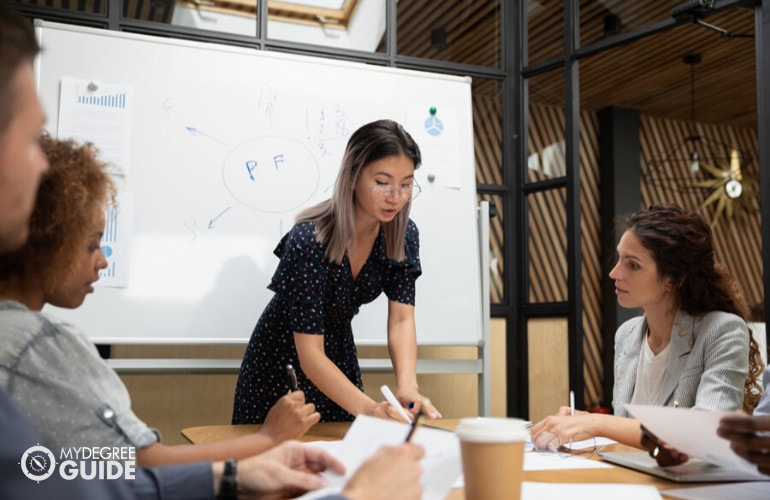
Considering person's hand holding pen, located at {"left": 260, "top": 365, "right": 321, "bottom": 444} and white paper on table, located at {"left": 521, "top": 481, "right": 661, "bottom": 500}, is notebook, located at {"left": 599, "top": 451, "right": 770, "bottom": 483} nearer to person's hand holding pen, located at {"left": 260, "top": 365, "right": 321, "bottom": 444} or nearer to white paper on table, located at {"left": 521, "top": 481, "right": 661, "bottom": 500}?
white paper on table, located at {"left": 521, "top": 481, "right": 661, "bottom": 500}

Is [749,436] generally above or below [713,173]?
below

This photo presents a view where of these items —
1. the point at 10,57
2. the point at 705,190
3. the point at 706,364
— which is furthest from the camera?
the point at 705,190

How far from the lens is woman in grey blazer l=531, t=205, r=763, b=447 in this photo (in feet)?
5.41

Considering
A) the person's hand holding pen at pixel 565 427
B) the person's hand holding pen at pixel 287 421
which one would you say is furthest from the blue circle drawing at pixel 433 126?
the person's hand holding pen at pixel 287 421

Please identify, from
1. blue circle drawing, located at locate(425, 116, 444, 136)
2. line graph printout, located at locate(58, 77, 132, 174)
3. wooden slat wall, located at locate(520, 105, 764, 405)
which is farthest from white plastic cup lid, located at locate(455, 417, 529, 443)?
wooden slat wall, located at locate(520, 105, 764, 405)

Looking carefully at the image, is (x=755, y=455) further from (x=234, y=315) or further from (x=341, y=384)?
(x=234, y=315)

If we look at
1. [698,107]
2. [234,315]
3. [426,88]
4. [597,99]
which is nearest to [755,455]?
[234,315]

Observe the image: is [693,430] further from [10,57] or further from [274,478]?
[10,57]

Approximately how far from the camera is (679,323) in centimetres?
181

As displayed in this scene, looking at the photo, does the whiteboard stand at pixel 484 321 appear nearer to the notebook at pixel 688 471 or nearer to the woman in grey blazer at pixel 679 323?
the woman in grey blazer at pixel 679 323

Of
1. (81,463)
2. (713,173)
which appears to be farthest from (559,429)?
(713,173)

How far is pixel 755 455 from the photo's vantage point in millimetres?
→ 881

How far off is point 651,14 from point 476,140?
97 centimetres

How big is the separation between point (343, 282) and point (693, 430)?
1.15 metres
